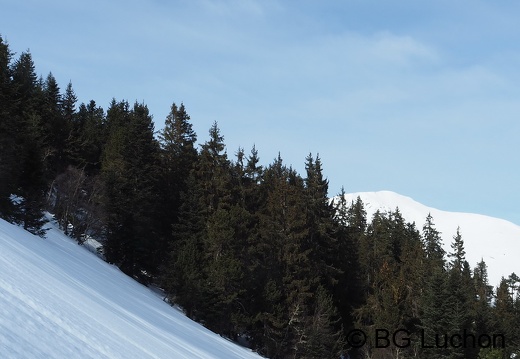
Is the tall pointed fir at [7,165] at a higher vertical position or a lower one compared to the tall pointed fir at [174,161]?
lower

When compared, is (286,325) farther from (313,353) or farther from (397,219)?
(397,219)

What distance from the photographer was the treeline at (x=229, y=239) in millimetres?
42938

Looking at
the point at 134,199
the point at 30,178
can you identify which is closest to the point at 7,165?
the point at 30,178

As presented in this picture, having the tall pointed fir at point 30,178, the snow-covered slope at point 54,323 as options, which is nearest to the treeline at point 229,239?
the tall pointed fir at point 30,178

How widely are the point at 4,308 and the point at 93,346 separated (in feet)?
7.51

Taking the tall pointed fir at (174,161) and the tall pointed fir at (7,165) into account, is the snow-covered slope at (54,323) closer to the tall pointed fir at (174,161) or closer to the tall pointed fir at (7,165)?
the tall pointed fir at (7,165)

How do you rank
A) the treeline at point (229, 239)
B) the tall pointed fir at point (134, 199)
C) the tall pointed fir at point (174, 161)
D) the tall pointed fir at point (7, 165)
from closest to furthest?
1. the tall pointed fir at point (7, 165)
2. the treeline at point (229, 239)
3. the tall pointed fir at point (134, 199)
4. the tall pointed fir at point (174, 161)

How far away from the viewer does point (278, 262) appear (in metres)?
49.7

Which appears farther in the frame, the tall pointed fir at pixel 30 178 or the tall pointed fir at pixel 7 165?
the tall pointed fir at pixel 30 178

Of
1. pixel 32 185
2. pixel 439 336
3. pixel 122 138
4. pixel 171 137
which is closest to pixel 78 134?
pixel 122 138

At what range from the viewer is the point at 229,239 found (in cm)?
4628

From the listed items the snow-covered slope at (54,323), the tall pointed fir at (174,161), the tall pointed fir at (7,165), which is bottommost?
the snow-covered slope at (54,323)

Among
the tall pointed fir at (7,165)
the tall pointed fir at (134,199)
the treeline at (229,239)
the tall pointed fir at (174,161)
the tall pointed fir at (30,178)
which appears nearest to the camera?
the tall pointed fir at (7,165)

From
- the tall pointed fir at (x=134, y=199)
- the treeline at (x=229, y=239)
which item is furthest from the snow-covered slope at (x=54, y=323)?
the tall pointed fir at (x=134, y=199)
